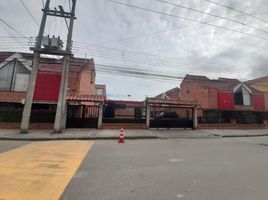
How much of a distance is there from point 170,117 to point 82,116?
8.52 metres

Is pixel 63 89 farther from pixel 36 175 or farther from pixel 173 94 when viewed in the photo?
pixel 173 94

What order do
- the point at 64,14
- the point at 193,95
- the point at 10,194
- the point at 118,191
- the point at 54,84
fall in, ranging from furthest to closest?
the point at 193,95
the point at 54,84
the point at 64,14
the point at 118,191
the point at 10,194

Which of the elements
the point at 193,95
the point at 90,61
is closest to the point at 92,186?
the point at 90,61

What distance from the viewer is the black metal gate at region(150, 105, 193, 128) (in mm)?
19931

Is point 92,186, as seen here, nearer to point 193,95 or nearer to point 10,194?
point 10,194

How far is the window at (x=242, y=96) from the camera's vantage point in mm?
30531

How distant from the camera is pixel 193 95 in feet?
111

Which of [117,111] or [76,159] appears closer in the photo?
[76,159]

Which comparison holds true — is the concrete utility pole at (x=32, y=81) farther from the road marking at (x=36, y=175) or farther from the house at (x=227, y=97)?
the house at (x=227, y=97)

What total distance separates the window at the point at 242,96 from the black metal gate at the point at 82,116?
2172cm

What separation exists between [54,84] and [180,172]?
805 inches

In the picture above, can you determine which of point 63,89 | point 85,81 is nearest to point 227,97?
point 85,81

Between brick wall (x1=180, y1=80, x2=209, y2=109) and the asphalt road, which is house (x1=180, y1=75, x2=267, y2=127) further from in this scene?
the asphalt road

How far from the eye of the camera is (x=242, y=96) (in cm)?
3078
